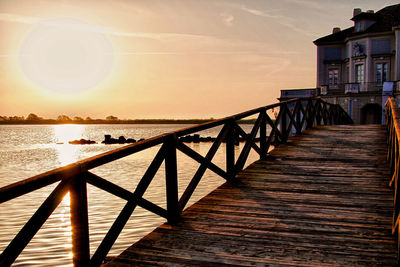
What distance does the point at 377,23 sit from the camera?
113 feet

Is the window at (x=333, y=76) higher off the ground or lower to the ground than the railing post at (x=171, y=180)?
higher

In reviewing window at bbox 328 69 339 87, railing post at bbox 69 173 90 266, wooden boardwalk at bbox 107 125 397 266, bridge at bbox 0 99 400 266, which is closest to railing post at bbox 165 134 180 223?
bridge at bbox 0 99 400 266

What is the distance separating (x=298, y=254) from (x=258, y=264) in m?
0.48

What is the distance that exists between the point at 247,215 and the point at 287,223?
0.55m

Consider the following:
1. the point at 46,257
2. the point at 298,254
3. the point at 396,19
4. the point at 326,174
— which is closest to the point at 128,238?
the point at 46,257

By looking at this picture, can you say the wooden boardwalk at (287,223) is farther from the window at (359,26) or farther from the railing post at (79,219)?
the window at (359,26)

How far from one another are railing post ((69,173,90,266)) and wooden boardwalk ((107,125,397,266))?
0.38 metres

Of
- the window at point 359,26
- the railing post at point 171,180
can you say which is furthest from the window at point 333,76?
the railing post at point 171,180

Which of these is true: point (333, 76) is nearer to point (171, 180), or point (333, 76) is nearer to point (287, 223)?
point (287, 223)

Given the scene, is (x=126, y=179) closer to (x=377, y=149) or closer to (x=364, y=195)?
(x=377, y=149)

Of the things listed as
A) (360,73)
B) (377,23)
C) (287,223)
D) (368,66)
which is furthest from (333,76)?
(287,223)

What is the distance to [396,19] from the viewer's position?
33.8 metres

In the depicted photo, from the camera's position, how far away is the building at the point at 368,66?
32312 mm

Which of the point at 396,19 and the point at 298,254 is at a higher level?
the point at 396,19
